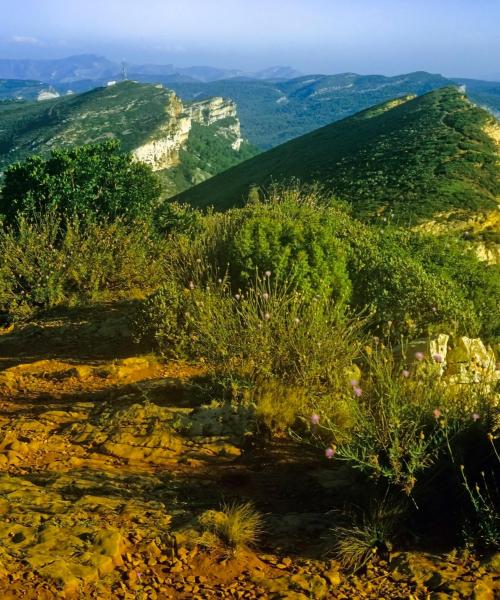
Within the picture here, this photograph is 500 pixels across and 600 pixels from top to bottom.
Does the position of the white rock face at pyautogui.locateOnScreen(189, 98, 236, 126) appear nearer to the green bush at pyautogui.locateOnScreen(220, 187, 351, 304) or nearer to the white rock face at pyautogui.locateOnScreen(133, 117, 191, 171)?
the white rock face at pyautogui.locateOnScreen(133, 117, 191, 171)

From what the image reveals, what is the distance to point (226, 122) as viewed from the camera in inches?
7525

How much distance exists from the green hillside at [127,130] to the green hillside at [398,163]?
75.6 m

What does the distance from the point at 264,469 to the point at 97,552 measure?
4.85 ft

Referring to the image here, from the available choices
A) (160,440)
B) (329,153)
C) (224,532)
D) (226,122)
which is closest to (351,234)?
(160,440)

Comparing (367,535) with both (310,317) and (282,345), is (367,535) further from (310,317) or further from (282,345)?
(310,317)

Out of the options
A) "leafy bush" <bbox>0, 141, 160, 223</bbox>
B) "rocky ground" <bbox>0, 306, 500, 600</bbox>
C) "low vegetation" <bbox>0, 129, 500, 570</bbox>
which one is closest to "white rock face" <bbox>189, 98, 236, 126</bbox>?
"leafy bush" <bbox>0, 141, 160, 223</bbox>

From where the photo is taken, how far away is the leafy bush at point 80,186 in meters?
12.5

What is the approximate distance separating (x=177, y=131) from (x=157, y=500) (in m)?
140

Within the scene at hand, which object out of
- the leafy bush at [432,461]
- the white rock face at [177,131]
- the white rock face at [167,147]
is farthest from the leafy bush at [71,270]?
the white rock face at [167,147]

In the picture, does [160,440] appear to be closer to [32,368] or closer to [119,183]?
[32,368]

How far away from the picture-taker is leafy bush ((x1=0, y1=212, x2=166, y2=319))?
9.45m

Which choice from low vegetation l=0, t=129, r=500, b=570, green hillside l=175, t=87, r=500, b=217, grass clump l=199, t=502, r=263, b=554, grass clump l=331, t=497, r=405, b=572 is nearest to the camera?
grass clump l=331, t=497, r=405, b=572

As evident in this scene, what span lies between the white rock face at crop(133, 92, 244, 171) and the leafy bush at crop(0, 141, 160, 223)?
7915 centimetres

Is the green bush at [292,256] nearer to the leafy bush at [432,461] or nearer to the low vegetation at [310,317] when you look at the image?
the low vegetation at [310,317]
